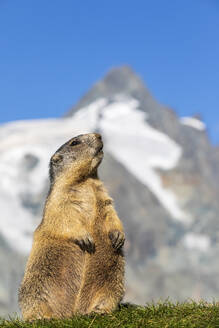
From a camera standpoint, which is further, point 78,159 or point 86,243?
point 78,159

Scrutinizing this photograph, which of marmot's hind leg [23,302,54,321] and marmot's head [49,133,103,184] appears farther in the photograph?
marmot's head [49,133,103,184]

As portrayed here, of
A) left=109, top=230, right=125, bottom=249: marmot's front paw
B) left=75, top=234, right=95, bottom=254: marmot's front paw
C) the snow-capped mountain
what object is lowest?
left=75, top=234, right=95, bottom=254: marmot's front paw

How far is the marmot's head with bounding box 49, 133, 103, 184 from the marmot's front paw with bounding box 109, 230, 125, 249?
4.00ft

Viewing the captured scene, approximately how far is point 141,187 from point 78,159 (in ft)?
484

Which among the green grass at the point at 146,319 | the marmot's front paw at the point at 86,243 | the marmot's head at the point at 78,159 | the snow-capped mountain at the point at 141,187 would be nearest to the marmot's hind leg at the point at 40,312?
the green grass at the point at 146,319

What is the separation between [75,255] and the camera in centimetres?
937

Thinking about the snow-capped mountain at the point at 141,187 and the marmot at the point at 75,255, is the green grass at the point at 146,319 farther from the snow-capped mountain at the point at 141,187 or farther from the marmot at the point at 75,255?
the snow-capped mountain at the point at 141,187

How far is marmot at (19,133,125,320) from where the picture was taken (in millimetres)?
9297

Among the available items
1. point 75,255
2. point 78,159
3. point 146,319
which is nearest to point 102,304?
point 146,319

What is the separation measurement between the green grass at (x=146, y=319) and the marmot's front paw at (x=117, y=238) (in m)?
1.17

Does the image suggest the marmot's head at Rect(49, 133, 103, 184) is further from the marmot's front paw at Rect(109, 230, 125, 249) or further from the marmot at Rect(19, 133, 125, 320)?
the marmot's front paw at Rect(109, 230, 125, 249)

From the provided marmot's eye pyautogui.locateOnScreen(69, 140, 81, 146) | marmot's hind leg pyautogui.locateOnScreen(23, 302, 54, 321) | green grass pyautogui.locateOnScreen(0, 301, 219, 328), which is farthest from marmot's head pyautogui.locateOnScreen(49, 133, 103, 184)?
green grass pyautogui.locateOnScreen(0, 301, 219, 328)

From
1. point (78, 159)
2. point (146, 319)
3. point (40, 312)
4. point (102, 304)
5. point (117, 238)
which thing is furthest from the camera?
point (78, 159)

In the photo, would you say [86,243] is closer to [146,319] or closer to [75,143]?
[146,319]
